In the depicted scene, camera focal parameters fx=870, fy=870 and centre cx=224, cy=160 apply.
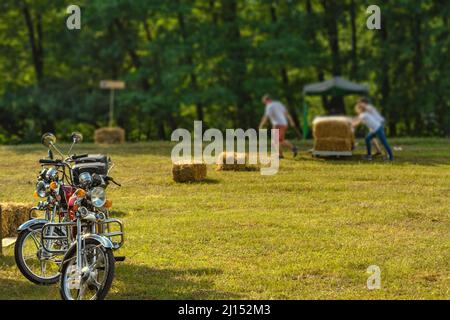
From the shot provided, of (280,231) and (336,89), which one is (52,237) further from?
(336,89)

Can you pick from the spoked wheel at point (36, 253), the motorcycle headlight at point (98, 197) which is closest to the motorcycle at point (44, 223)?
the spoked wheel at point (36, 253)

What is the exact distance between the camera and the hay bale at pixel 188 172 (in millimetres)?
20047

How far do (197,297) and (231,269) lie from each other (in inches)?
61.1

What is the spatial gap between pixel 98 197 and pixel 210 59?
35.0 m

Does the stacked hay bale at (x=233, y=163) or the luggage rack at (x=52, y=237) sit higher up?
the luggage rack at (x=52, y=237)

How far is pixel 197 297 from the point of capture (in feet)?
30.9

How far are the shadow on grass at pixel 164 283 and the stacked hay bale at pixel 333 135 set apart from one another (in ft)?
47.1

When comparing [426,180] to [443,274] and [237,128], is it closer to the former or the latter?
[443,274]

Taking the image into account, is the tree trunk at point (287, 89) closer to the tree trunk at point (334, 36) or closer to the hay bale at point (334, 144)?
the tree trunk at point (334, 36)

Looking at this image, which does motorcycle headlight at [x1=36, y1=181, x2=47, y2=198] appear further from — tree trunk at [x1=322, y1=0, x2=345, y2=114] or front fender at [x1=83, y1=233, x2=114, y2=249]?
tree trunk at [x1=322, y1=0, x2=345, y2=114]

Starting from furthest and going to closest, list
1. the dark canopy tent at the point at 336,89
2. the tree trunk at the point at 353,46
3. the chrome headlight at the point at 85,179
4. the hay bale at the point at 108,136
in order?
the tree trunk at the point at 353,46, the dark canopy tent at the point at 336,89, the hay bale at the point at 108,136, the chrome headlight at the point at 85,179

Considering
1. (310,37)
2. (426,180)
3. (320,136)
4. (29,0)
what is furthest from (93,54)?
(426,180)

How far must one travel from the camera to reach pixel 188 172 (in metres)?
20.0

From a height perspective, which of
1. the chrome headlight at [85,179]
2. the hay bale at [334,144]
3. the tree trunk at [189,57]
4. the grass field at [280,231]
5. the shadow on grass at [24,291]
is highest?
the tree trunk at [189,57]
